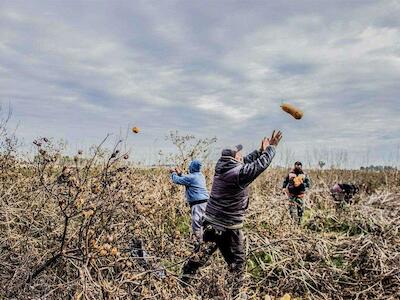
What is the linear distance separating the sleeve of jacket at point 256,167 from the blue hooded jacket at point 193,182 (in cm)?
195

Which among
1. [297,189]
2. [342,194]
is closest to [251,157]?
[297,189]

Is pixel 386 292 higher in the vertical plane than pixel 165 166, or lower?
lower

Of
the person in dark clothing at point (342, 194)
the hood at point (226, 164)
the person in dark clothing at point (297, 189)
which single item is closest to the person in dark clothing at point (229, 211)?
the hood at point (226, 164)

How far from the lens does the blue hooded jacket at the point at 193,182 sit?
7.45 metres

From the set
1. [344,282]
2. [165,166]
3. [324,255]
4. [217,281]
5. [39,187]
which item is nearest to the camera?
[217,281]

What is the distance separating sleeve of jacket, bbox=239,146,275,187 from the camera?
17.6 ft

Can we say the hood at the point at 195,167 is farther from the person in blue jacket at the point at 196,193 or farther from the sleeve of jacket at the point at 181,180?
the sleeve of jacket at the point at 181,180

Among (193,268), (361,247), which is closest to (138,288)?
(193,268)

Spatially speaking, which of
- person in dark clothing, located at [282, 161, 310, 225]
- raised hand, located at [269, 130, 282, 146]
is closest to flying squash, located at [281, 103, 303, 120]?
raised hand, located at [269, 130, 282, 146]

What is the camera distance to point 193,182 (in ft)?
24.6

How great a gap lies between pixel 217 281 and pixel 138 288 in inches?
28.9

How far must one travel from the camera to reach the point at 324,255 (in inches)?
297

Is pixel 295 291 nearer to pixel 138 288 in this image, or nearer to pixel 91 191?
pixel 138 288

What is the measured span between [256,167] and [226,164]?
505 millimetres
